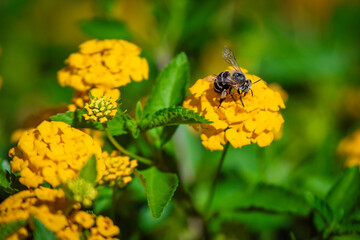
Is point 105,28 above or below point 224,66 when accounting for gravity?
above

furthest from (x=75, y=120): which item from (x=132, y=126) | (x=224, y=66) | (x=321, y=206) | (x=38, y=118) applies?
(x=224, y=66)

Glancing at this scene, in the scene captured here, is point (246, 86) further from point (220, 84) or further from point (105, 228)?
point (105, 228)

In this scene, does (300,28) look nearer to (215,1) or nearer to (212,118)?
(215,1)

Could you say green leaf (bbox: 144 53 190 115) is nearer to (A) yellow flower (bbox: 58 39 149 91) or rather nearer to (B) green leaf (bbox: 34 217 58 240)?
(A) yellow flower (bbox: 58 39 149 91)

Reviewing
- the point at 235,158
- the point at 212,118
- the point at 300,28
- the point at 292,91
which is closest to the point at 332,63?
the point at 292,91

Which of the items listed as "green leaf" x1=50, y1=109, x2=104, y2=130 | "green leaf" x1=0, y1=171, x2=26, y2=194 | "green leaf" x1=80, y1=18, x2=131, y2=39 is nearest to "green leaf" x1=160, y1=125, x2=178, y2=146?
"green leaf" x1=50, y1=109, x2=104, y2=130

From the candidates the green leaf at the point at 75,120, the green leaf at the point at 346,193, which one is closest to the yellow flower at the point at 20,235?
the green leaf at the point at 75,120

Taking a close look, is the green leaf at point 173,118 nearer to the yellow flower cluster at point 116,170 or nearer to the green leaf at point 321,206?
the yellow flower cluster at point 116,170
